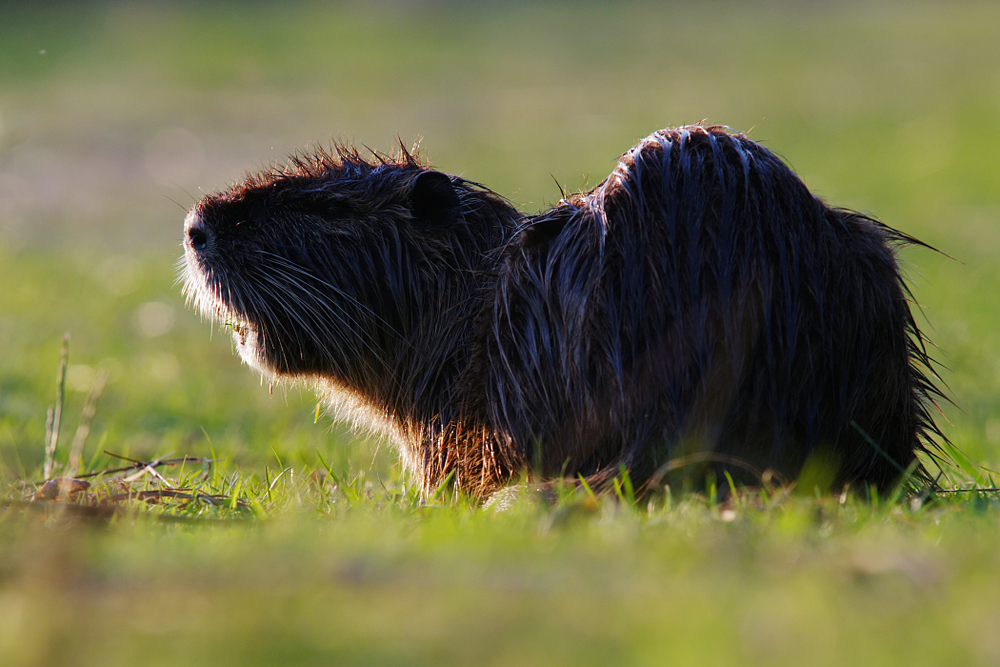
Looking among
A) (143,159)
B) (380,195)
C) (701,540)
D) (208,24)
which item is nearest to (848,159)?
(143,159)

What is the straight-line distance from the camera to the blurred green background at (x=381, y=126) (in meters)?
6.04

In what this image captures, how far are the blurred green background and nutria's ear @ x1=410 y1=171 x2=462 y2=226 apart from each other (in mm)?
510

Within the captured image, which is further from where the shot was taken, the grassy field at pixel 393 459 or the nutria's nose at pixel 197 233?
the nutria's nose at pixel 197 233

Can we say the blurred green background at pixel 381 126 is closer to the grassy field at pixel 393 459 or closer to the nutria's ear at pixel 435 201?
the grassy field at pixel 393 459

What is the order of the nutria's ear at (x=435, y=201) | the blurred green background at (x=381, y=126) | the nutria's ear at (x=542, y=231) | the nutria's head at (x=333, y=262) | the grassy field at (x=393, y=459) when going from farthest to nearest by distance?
the blurred green background at (x=381, y=126) < the nutria's ear at (x=435, y=201) < the nutria's head at (x=333, y=262) < the nutria's ear at (x=542, y=231) < the grassy field at (x=393, y=459)

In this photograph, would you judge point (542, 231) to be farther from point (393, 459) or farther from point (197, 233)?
point (393, 459)

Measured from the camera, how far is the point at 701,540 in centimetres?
195

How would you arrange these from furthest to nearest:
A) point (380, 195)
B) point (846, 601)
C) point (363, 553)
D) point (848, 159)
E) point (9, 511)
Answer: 1. point (848, 159)
2. point (380, 195)
3. point (9, 511)
4. point (363, 553)
5. point (846, 601)

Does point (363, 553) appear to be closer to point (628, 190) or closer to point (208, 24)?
point (628, 190)

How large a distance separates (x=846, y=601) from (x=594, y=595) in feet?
1.29

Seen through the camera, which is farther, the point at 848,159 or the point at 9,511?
the point at 848,159

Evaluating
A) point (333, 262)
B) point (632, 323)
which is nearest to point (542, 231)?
point (632, 323)

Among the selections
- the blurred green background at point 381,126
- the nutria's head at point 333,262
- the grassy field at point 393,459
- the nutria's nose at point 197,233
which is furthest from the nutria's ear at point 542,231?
the nutria's nose at point 197,233

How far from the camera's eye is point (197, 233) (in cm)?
321
